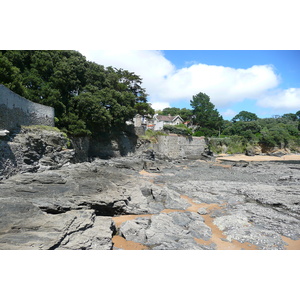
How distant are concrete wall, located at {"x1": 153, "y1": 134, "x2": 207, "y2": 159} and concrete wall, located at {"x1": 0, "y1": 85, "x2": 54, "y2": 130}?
19.8 m

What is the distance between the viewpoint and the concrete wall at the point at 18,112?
11.6 meters

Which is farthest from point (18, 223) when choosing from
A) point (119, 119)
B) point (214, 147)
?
point (214, 147)

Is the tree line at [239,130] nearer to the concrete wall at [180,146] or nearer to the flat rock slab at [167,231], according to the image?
the concrete wall at [180,146]

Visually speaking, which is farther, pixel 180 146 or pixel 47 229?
pixel 180 146

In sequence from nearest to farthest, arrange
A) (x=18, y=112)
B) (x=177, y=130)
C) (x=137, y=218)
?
(x=137, y=218), (x=18, y=112), (x=177, y=130)

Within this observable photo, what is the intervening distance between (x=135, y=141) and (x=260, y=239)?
26312 mm

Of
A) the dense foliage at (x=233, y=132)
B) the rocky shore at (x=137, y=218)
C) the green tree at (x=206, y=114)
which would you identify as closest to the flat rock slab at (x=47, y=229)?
the rocky shore at (x=137, y=218)

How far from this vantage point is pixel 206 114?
52.0 metres

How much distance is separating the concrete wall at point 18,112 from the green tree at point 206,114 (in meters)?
38.9

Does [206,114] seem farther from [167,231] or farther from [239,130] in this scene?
[167,231]

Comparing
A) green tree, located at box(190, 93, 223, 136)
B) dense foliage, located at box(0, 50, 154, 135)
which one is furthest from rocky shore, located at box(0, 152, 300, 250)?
green tree, located at box(190, 93, 223, 136)

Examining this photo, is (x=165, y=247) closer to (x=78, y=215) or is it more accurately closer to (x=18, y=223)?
(x=78, y=215)

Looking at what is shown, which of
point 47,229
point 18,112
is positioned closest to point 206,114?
point 18,112

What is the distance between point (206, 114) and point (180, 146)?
19.9 metres
